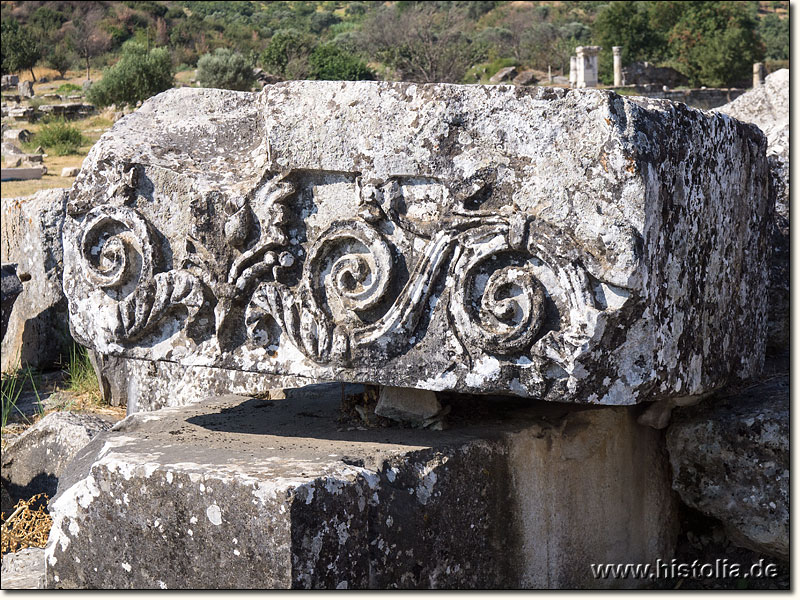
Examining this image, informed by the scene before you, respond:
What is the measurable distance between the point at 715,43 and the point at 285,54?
2034cm

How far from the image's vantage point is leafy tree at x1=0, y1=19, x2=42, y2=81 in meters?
13.5

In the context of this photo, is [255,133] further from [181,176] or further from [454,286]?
[454,286]

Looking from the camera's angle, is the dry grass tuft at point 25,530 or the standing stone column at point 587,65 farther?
the standing stone column at point 587,65

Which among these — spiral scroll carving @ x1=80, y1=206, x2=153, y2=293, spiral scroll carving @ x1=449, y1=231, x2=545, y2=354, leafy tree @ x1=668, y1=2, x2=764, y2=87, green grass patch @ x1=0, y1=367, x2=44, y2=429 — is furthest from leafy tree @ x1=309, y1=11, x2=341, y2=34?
spiral scroll carving @ x1=449, y1=231, x2=545, y2=354

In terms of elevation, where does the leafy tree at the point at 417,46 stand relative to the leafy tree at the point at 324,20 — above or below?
below

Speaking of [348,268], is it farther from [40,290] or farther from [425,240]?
[40,290]

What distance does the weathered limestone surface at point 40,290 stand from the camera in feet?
20.0

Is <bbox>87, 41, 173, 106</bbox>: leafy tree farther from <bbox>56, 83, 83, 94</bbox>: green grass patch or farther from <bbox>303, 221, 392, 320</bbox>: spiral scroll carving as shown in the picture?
<bbox>303, 221, 392, 320</bbox>: spiral scroll carving

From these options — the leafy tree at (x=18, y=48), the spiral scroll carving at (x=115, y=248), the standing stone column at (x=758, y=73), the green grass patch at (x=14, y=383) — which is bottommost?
the green grass patch at (x=14, y=383)

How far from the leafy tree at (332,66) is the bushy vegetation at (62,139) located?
6.35 meters

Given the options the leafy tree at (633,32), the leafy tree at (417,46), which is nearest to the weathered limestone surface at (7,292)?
the leafy tree at (417,46)

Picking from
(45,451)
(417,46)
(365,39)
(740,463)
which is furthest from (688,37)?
(740,463)

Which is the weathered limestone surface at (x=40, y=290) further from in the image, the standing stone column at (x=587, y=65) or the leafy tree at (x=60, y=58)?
the standing stone column at (x=587, y=65)

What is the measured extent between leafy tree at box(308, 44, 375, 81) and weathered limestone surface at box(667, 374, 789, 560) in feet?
23.0
